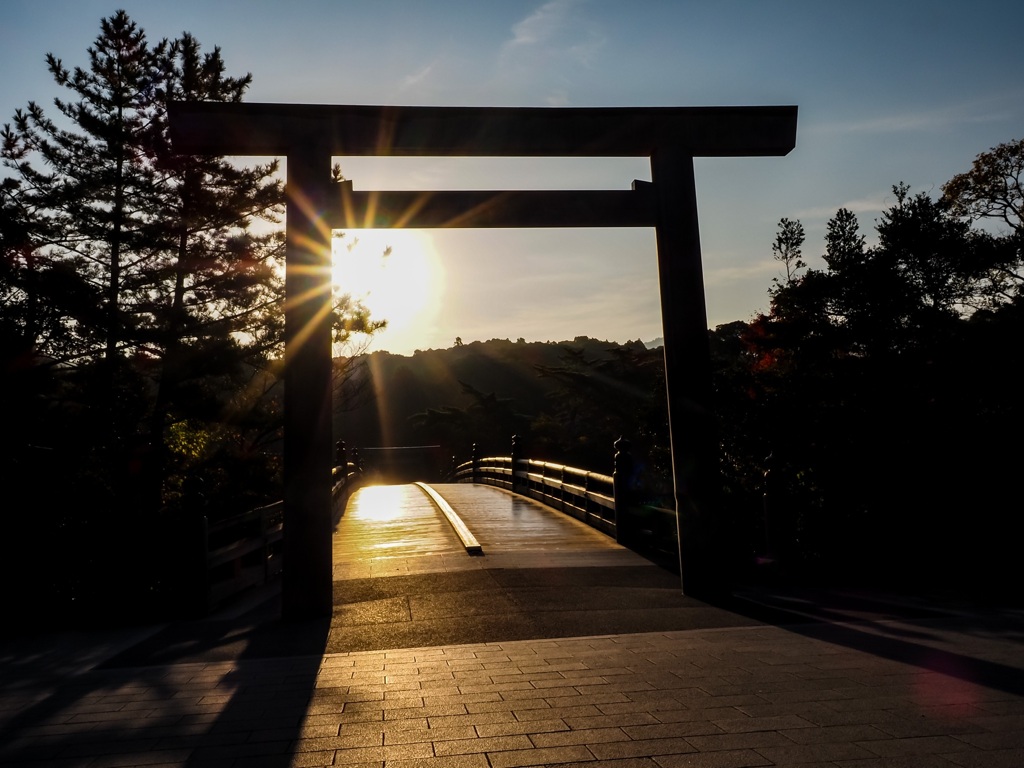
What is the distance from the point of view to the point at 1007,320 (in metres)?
21.3

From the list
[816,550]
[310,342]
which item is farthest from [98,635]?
[816,550]

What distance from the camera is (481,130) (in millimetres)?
8195

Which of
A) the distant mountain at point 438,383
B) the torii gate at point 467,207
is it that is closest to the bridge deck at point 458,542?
the torii gate at point 467,207

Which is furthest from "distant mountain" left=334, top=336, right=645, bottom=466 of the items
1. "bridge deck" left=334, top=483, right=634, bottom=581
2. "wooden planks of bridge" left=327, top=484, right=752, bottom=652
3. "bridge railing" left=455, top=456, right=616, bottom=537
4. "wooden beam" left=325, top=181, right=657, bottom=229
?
"wooden beam" left=325, top=181, right=657, bottom=229

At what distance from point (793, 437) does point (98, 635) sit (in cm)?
1477

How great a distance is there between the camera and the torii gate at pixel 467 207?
780 centimetres

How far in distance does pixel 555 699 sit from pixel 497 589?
13.9 ft

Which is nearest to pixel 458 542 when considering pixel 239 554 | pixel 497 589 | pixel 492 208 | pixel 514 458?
pixel 239 554

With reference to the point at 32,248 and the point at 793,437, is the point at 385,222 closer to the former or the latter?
the point at 793,437

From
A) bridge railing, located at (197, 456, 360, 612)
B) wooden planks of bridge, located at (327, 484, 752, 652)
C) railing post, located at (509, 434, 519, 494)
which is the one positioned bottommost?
wooden planks of bridge, located at (327, 484, 752, 652)

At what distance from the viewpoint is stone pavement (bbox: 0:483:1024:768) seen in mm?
3789

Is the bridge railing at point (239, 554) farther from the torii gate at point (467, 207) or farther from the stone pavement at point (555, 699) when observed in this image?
the stone pavement at point (555, 699)

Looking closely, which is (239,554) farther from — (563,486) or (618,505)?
(563,486)

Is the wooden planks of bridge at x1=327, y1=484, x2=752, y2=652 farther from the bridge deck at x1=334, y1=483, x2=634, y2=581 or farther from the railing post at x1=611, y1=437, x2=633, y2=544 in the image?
the railing post at x1=611, y1=437, x2=633, y2=544
